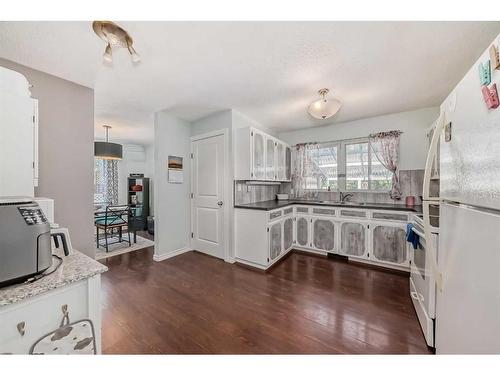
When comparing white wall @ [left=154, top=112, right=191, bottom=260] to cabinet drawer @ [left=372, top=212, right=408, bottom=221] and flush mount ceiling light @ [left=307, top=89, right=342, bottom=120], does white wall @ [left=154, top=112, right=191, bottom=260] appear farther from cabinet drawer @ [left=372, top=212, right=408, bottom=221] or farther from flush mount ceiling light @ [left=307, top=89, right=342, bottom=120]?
cabinet drawer @ [left=372, top=212, right=408, bottom=221]

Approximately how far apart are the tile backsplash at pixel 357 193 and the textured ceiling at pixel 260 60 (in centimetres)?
108

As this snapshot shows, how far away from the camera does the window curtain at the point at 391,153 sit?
3.09 metres

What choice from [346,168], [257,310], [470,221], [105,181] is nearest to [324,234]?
[346,168]

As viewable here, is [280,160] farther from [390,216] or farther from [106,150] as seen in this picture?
[106,150]

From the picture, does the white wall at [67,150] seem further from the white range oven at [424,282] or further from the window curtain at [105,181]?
the window curtain at [105,181]

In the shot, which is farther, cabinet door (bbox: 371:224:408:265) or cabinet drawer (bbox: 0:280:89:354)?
cabinet door (bbox: 371:224:408:265)

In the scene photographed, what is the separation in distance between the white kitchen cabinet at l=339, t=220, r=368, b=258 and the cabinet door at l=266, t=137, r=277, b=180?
1345mm

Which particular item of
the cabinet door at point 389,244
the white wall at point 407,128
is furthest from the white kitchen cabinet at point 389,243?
the white wall at point 407,128

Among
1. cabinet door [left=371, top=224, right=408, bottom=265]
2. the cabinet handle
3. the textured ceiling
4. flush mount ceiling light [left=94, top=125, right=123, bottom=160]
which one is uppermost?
the textured ceiling

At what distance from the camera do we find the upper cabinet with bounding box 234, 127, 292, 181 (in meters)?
2.88

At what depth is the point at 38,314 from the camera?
0.79 m

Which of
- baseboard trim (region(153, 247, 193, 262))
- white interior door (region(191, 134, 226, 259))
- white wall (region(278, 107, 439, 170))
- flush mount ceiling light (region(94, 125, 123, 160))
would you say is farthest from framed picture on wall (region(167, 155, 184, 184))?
white wall (region(278, 107, 439, 170))

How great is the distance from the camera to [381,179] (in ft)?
10.7

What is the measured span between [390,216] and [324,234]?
0.92 meters
